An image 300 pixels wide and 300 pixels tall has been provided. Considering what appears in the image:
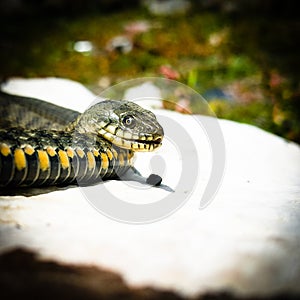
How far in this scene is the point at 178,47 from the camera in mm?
13008

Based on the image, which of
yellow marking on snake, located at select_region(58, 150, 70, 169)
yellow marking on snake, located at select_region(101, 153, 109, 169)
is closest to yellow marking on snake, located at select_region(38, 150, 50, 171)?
yellow marking on snake, located at select_region(58, 150, 70, 169)

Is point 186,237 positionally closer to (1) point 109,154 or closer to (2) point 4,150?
(1) point 109,154

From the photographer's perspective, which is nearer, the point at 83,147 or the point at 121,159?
the point at 83,147

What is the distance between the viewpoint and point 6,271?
2.28m

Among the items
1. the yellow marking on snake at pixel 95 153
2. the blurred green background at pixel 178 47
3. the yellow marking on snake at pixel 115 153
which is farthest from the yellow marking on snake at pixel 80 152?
the blurred green background at pixel 178 47

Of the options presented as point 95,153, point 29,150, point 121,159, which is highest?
point 121,159

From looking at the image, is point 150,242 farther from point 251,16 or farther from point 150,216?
point 251,16

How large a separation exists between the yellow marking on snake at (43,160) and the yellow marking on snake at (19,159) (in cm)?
14

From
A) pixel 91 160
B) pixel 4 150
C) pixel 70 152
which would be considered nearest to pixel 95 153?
pixel 91 160

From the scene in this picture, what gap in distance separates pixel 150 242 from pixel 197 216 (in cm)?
58

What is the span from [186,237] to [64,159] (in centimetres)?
143

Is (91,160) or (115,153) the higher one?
(115,153)

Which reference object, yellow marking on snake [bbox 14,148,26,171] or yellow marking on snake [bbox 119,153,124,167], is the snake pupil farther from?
yellow marking on snake [bbox 14,148,26,171]

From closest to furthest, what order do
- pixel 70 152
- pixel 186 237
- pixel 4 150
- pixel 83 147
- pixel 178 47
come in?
pixel 186 237, pixel 4 150, pixel 70 152, pixel 83 147, pixel 178 47
